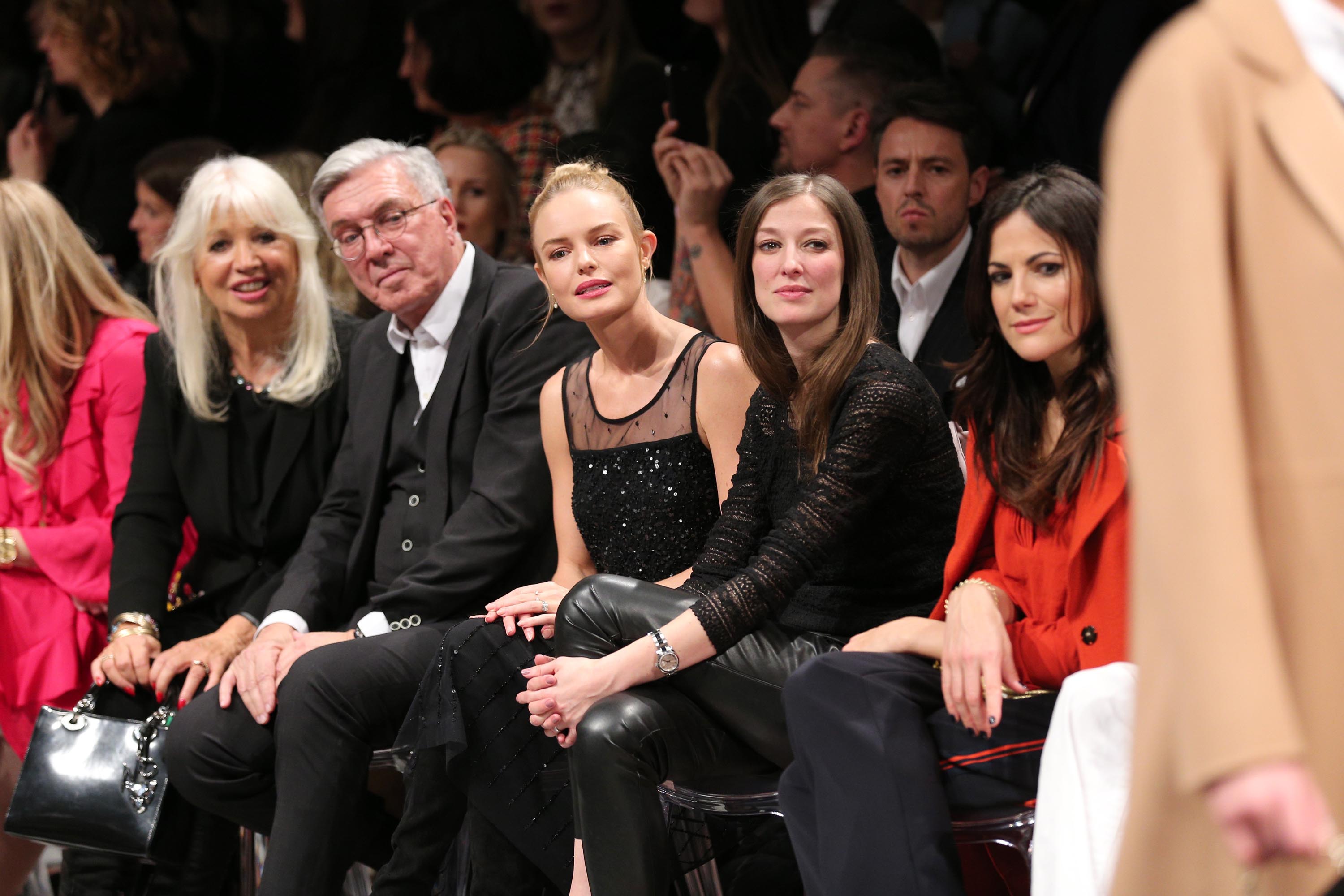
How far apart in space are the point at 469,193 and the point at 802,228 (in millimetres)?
1899

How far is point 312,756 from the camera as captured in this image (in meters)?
2.68

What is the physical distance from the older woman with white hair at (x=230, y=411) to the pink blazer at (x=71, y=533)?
0.36 ft

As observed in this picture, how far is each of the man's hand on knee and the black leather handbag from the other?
180 millimetres

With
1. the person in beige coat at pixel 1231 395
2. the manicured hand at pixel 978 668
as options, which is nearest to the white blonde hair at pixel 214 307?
the manicured hand at pixel 978 668

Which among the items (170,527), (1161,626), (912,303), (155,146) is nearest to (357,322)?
(170,527)

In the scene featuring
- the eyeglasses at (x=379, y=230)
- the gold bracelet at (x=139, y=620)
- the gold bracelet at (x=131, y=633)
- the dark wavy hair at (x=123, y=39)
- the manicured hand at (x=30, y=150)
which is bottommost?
the gold bracelet at (x=131, y=633)

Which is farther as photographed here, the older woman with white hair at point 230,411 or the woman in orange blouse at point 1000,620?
the older woman with white hair at point 230,411

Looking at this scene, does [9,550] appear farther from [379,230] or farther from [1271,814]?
[1271,814]

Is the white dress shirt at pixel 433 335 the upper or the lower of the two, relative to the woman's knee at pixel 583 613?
upper

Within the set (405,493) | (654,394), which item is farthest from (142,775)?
(654,394)

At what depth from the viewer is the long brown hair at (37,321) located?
3436mm

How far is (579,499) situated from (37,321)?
60.9 inches

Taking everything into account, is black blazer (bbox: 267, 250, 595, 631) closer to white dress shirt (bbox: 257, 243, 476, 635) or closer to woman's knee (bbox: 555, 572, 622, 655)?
white dress shirt (bbox: 257, 243, 476, 635)

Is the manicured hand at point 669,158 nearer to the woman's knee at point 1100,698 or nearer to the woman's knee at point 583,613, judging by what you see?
the woman's knee at point 583,613
